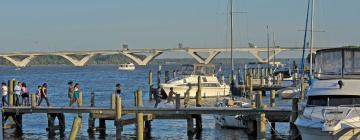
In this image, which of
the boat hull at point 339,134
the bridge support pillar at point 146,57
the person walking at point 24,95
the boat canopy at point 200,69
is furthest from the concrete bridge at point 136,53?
the boat hull at point 339,134

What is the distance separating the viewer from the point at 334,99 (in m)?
23.8

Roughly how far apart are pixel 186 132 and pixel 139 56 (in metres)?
127

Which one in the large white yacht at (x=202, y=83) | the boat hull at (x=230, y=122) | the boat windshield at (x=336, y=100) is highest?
the boat windshield at (x=336, y=100)

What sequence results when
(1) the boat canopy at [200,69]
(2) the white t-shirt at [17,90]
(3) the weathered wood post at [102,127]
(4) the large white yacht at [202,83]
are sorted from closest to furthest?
(3) the weathered wood post at [102,127], (2) the white t-shirt at [17,90], (4) the large white yacht at [202,83], (1) the boat canopy at [200,69]

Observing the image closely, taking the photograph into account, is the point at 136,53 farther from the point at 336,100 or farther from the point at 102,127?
the point at 336,100

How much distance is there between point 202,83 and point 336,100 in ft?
131

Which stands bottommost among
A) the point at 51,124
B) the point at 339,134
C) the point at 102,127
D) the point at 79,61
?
the point at 102,127

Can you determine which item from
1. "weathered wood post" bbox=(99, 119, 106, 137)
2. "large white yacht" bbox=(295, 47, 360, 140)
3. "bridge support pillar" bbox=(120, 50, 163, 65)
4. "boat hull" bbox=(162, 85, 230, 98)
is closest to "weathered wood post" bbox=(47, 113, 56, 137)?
"weathered wood post" bbox=(99, 119, 106, 137)

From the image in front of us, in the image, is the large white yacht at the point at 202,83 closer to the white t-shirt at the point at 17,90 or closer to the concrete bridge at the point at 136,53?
the white t-shirt at the point at 17,90

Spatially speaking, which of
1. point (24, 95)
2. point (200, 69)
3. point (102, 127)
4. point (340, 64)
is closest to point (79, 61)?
point (200, 69)

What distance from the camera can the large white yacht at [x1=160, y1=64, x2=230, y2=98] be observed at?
62.6 m

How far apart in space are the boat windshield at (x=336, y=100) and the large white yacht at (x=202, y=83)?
3750cm

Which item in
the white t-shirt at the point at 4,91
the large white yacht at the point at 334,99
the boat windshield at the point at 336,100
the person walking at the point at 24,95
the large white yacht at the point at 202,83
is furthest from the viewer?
the large white yacht at the point at 202,83

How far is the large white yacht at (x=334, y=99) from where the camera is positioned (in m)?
21.9
